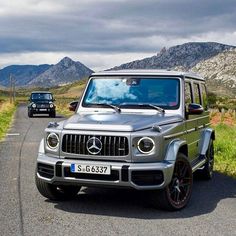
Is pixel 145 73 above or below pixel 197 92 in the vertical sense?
above

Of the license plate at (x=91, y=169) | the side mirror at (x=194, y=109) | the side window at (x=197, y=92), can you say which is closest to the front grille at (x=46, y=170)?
the license plate at (x=91, y=169)

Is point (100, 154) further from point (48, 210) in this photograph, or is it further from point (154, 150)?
point (48, 210)

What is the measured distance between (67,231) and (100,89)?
2832 mm

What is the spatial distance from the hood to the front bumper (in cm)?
A: 45

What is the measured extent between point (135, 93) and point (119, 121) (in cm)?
125

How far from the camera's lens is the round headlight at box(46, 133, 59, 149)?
6062 mm

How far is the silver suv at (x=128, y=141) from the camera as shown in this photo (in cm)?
565

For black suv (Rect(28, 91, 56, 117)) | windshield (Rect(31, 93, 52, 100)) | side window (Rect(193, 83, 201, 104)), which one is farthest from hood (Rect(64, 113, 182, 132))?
windshield (Rect(31, 93, 52, 100))

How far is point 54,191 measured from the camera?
6.46 metres

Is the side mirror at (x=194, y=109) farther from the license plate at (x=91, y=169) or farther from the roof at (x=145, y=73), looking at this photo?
the license plate at (x=91, y=169)

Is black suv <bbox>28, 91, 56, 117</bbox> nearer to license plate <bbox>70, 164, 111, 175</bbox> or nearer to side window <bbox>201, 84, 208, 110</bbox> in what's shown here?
side window <bbox>201, 84, 208, 110</bbox>

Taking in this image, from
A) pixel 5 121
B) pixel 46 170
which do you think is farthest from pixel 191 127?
pixel 5 121

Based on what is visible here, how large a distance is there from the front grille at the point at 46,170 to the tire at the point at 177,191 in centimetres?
139

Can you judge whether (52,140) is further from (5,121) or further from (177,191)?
(5,121)
